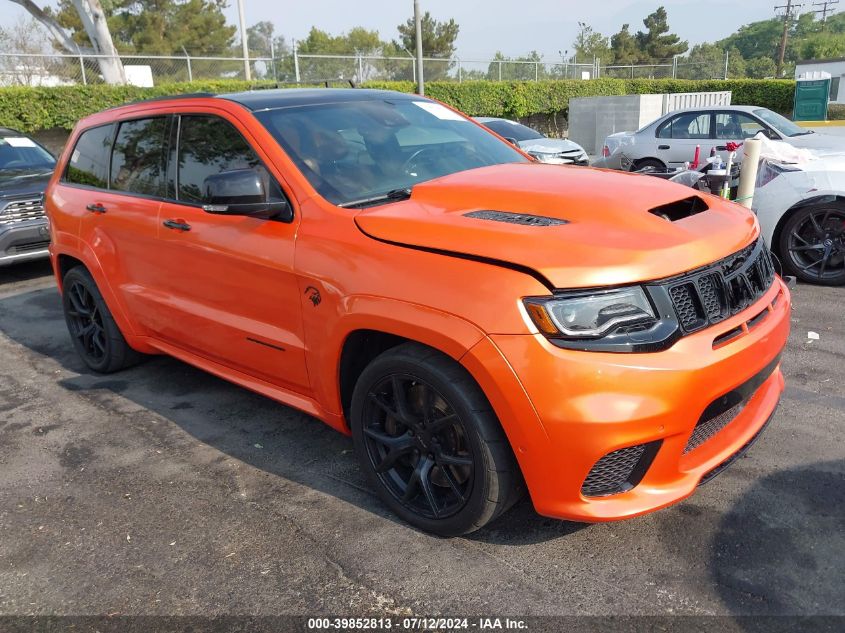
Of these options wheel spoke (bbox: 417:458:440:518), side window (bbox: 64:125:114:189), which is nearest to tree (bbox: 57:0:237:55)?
side window (bbox: 64:125:114:189)

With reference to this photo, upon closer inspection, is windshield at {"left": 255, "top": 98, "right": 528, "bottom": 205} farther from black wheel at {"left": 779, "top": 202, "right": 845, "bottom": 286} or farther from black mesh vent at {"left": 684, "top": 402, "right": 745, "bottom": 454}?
black wheel at {"left": 779, "top": 202, "right": 845, "bottom": 286}

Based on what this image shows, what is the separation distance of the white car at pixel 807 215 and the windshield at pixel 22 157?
845 cm

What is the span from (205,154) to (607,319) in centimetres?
242

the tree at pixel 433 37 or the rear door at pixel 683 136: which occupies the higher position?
the tree at pixel 433 37

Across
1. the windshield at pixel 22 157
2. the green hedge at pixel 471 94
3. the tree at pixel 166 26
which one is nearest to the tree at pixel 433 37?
the tree at pixel 166 26

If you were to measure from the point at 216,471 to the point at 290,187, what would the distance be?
1.51 m

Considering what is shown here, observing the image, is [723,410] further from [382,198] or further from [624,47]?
[624,47]

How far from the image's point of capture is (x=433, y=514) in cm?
282

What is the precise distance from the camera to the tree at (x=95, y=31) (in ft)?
66.4

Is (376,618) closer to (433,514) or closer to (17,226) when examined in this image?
(433,514)

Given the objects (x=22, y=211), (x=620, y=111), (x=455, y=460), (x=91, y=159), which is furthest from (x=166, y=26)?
(x=455, y=460)

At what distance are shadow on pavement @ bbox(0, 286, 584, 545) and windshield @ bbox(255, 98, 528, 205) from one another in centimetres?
136

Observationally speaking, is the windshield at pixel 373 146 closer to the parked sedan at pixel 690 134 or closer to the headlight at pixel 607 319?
the headlight at pixel 607 319

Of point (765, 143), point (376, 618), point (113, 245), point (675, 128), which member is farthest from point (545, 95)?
point (376, 618)
